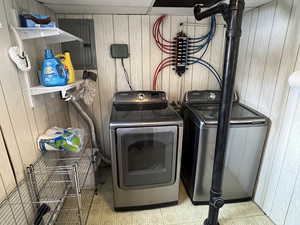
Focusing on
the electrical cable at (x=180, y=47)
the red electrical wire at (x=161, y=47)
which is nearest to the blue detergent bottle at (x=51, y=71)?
the electrical cable at (x=180, y=47)

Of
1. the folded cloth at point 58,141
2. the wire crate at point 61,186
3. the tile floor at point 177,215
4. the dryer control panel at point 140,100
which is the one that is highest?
the dryer control panel at point 140,100

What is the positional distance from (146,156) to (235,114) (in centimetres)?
89

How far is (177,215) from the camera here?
5.28 ft

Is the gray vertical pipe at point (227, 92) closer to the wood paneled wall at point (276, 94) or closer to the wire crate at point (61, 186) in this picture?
the wood paneled wall at point (276, 94)

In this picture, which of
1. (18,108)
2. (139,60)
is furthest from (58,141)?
(139,60)

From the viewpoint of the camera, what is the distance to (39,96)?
1328mm

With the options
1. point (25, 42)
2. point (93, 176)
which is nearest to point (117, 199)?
point (93, 176)

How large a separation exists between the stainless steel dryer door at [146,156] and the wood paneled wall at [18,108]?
613 mm

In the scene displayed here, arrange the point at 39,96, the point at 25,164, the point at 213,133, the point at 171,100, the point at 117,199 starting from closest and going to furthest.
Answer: the point at 25,164, the point at 39,96, the point at 213,133, the point at 117,199, the point at 171,100

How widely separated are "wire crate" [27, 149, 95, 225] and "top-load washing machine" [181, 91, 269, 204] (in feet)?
3.30

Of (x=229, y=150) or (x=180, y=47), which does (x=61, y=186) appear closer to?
(x=229, y=150)

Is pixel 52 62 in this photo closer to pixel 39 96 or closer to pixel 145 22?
pixel 39 96

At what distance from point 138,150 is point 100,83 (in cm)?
93

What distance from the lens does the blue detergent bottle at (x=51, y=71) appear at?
3.87ft
